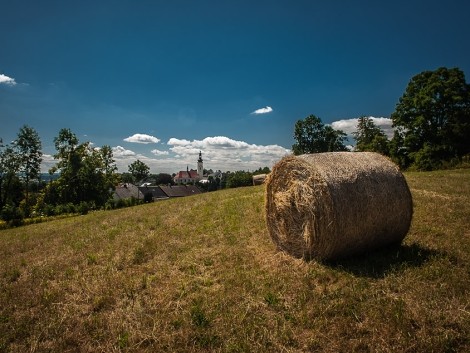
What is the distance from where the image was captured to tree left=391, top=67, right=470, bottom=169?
3712cm

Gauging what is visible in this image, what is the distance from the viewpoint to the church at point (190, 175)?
603ft

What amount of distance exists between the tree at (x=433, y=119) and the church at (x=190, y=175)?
479 feet

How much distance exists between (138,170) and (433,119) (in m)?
127

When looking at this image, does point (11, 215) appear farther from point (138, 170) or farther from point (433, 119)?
point (138, 170)

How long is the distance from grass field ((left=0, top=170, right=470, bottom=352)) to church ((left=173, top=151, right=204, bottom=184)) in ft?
574

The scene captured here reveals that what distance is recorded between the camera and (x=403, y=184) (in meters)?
7.40

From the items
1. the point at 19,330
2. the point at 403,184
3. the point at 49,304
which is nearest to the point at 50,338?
the point at 19,330

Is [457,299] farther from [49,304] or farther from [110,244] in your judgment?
[110,244]

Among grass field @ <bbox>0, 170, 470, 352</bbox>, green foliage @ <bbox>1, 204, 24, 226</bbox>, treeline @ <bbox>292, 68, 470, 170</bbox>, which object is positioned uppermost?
treeline @ <bbox>292, 68, 470, 170</bbox>

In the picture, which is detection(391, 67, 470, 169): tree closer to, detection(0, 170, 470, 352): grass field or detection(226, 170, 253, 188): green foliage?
detection(226, 170, 253, 188): green foliage

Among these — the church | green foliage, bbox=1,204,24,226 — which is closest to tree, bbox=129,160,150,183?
the church

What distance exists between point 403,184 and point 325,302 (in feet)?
13.3

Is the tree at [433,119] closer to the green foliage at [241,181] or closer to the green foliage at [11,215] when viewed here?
the green foliage at [241,181]

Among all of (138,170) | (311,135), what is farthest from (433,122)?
(138,170)
